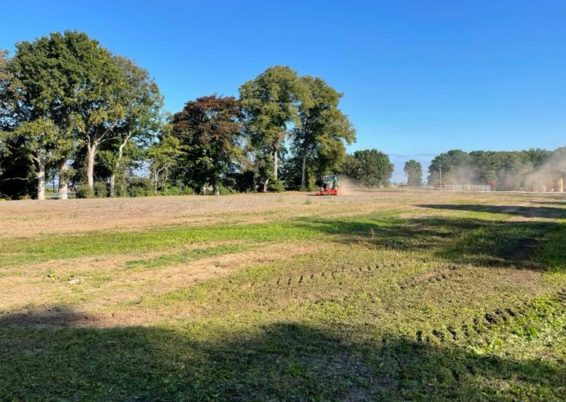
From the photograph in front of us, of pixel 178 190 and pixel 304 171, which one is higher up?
pixel 304 171

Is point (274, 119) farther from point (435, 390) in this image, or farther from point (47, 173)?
point (435, 390)

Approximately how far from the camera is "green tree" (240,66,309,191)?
5581 cm

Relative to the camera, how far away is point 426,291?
22.8ft

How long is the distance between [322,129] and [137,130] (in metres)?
25.6

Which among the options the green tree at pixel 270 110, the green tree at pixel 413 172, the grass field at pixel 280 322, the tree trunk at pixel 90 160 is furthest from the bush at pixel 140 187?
the green tree at pixel 413 172

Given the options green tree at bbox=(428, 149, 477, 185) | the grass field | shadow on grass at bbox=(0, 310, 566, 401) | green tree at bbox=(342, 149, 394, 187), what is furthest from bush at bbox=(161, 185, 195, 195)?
green tree at bbox=(428, 149, 477, 185)

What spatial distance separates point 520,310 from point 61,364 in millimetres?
5190

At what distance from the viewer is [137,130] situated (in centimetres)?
4603

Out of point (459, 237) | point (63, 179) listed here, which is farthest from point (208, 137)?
point (459, 237)

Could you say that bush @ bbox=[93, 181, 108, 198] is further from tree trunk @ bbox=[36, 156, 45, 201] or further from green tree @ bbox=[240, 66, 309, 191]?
green tree @ bbox=[240, 66, 309, 191]

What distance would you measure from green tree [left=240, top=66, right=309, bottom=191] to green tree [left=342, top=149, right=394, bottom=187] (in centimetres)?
4427

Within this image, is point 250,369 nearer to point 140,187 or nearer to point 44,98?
point 44,98

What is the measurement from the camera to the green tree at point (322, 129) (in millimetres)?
62188

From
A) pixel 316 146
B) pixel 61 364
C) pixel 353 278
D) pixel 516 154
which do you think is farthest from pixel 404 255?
pixel 516 154
